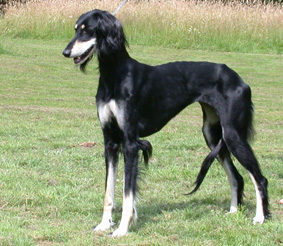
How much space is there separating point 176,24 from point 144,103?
46.5 ft

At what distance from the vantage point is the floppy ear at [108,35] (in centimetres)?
457

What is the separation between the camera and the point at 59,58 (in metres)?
16.3

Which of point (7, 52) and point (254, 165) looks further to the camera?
point (7, 52)

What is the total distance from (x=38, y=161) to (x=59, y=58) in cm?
989

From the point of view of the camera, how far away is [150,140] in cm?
820

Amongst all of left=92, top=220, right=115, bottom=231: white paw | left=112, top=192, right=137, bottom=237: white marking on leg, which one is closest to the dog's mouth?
left=112, top=192, right=137, bottom=237: white marking on leg

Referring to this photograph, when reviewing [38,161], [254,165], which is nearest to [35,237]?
[254,165]

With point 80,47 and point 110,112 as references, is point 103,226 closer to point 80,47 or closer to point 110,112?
point 110,112

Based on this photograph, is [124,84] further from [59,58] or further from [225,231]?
[59,58]

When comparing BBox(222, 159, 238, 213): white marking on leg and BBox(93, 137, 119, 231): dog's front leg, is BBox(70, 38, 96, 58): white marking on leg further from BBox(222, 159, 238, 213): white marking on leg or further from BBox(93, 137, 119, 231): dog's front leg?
BBox(222, 159, 238, 213): white marking on leg

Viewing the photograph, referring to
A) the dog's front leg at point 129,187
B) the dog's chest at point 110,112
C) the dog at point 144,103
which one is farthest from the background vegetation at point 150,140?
the dog's chest at point 110,112

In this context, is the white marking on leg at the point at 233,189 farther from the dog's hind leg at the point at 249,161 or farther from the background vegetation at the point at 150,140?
the dog's hind leg at the point at 249,161

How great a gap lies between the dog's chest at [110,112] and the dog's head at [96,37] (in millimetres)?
393

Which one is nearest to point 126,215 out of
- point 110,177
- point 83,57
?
point 110,177
